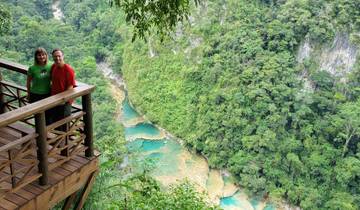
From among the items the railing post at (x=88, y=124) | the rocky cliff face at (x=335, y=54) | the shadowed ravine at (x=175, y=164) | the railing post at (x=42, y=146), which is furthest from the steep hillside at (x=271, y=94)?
the railing post at (x=42, y=146)

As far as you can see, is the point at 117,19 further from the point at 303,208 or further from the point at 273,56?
the point at 303,208

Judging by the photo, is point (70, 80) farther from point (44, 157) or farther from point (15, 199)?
point (15, 199)

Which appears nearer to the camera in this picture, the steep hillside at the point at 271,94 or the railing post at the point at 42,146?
the railing post at the point at 42,146

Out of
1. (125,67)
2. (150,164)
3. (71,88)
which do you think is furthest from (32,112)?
(125,67)

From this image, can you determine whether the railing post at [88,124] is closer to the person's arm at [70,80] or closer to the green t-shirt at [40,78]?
the person's arm at [70,80]

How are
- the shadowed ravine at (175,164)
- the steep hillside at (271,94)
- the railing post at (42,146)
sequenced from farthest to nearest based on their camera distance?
the steep hillside at (271,94)
the shadowed ravine at (175,164)
the railing post at (42,146)

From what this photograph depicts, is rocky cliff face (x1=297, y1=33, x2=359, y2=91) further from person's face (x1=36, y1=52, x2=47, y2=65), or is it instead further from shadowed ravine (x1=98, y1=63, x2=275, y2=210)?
person's face (x1=36, y1=52, x2=47, y2=65)

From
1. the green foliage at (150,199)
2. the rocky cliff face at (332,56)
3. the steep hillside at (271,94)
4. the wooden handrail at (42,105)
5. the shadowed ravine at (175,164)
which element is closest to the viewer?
the wooden handrail at (42,105)

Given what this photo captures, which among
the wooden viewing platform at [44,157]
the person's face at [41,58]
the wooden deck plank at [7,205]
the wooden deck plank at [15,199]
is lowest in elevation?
the wooden deck plank at [7,205]
